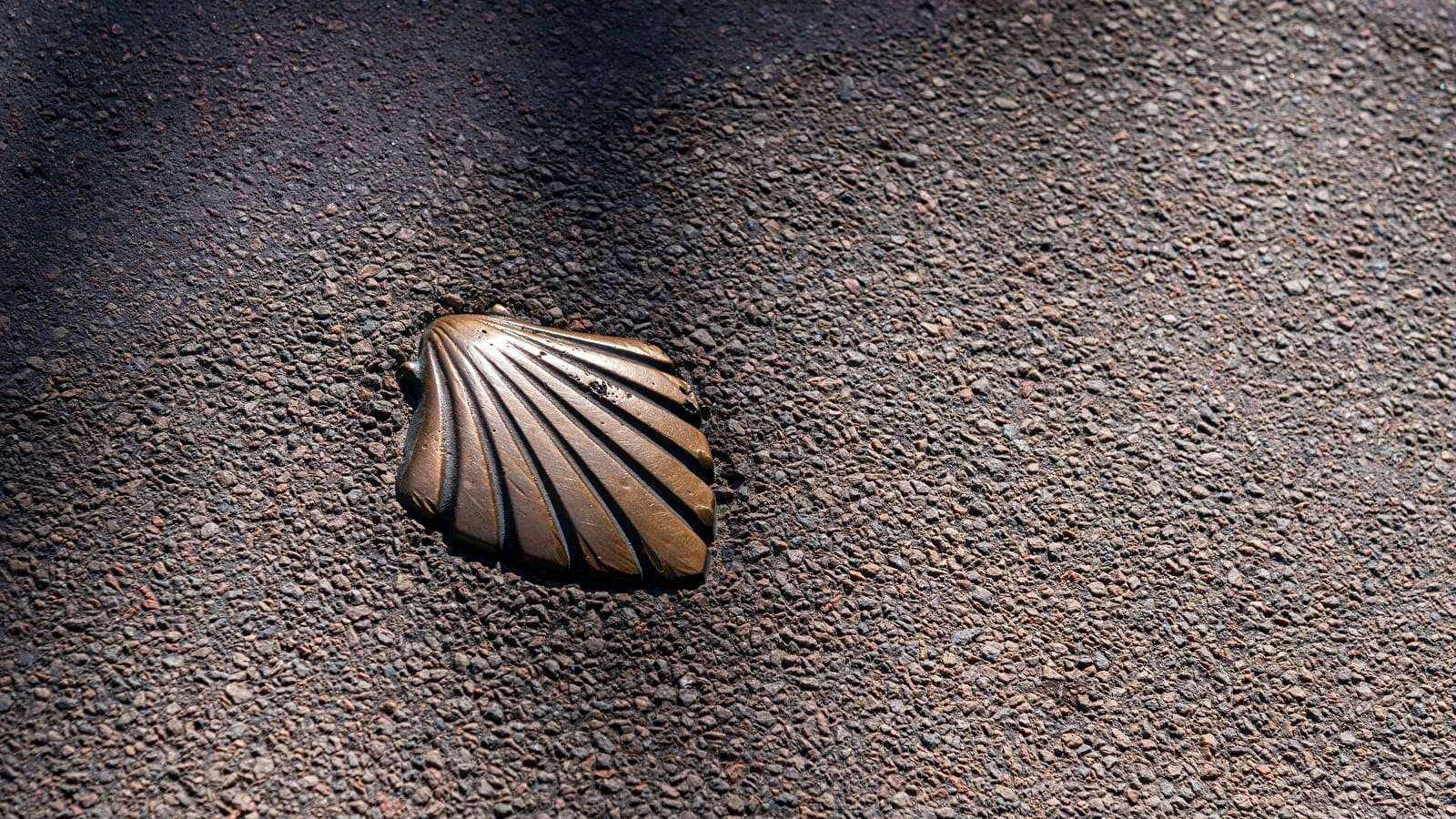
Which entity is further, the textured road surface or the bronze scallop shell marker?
the bronze scallop shell marker

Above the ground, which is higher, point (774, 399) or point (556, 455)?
point (774, 399)

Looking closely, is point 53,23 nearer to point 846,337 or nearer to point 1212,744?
point 846,337

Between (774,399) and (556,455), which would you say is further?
(774,399)

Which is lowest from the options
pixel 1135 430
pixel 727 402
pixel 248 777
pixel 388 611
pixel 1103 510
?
pixel 248 777

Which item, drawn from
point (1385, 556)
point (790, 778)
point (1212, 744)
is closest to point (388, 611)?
point (790, 778)
